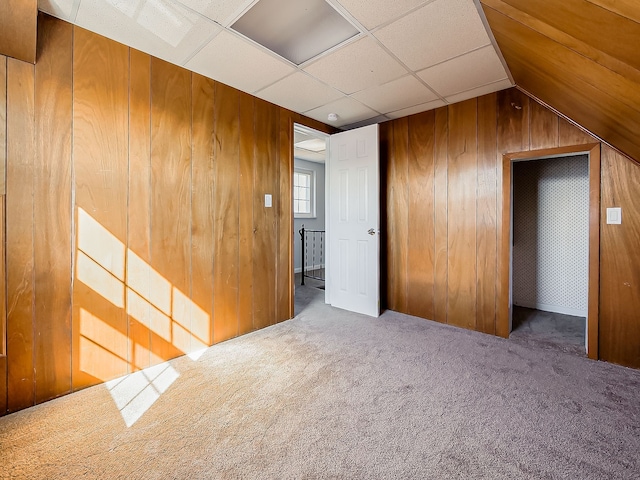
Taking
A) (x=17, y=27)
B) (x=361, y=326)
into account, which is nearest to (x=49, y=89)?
(x=17, y=27)

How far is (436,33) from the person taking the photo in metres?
1.94

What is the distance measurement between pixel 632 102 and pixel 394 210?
2.29 meters

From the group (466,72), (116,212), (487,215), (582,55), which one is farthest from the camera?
(487,215)

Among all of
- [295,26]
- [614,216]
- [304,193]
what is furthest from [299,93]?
[304,193]

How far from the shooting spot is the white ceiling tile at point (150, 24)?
1708 millimetres

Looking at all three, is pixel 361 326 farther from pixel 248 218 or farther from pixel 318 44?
pixel 318 44

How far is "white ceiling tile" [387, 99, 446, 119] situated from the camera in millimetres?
3127

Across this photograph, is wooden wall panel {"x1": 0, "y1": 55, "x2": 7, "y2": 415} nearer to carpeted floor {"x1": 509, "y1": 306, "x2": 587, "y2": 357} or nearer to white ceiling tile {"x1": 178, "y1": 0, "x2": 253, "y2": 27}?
white ceiling tile {"x1": 178, "y1": 0, "x2": 253, "y2": 27}

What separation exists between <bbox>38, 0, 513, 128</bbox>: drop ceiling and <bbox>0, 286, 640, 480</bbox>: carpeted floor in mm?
2378

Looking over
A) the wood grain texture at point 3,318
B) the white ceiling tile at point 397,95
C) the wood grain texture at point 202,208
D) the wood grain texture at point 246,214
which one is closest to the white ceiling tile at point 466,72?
the white ceiling tile at point 397,95

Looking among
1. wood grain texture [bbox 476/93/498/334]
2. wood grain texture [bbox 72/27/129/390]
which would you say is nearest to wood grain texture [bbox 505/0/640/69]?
wood grain texture [bbox 476/93/498/334]

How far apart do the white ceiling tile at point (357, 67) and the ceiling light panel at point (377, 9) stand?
0.69 feet

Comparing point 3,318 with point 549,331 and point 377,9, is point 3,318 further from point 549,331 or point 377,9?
point 549,331

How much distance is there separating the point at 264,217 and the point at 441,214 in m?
1.96
